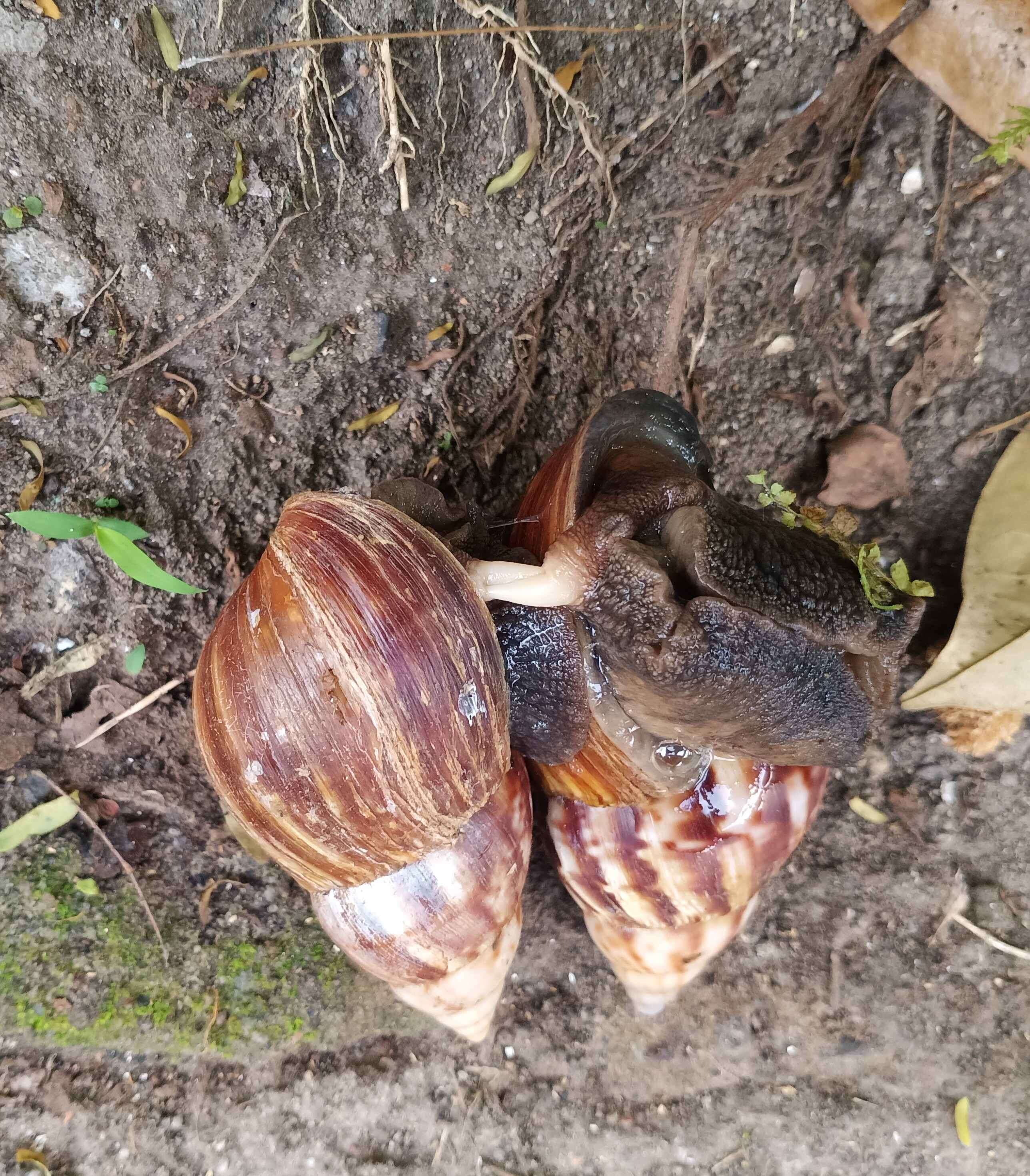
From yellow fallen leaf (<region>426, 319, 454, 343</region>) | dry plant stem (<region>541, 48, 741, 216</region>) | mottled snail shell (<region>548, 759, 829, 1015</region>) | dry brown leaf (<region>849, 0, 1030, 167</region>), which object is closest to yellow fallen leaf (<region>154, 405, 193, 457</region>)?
yellow fallen leaf (<region>426, 319, 454, 343</region>)

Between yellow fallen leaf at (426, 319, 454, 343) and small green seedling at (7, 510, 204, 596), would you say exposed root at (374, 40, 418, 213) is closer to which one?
yellow fallen leaf at (426, 319, 454, 343)

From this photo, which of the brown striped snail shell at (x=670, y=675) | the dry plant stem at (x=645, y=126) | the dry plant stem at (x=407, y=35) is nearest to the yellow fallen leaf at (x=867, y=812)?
the brown striped snail shell at (x=670, y=675)

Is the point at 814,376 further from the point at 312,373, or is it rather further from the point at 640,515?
the point at 312,373

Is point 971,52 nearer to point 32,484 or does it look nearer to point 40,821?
point 32,484

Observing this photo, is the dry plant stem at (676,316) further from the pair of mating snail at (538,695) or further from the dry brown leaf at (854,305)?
the dry brown leaf at (854,305)

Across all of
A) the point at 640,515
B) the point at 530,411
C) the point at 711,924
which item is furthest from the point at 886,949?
the point at 530,411

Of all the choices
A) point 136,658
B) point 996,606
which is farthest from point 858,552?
point 136,658
